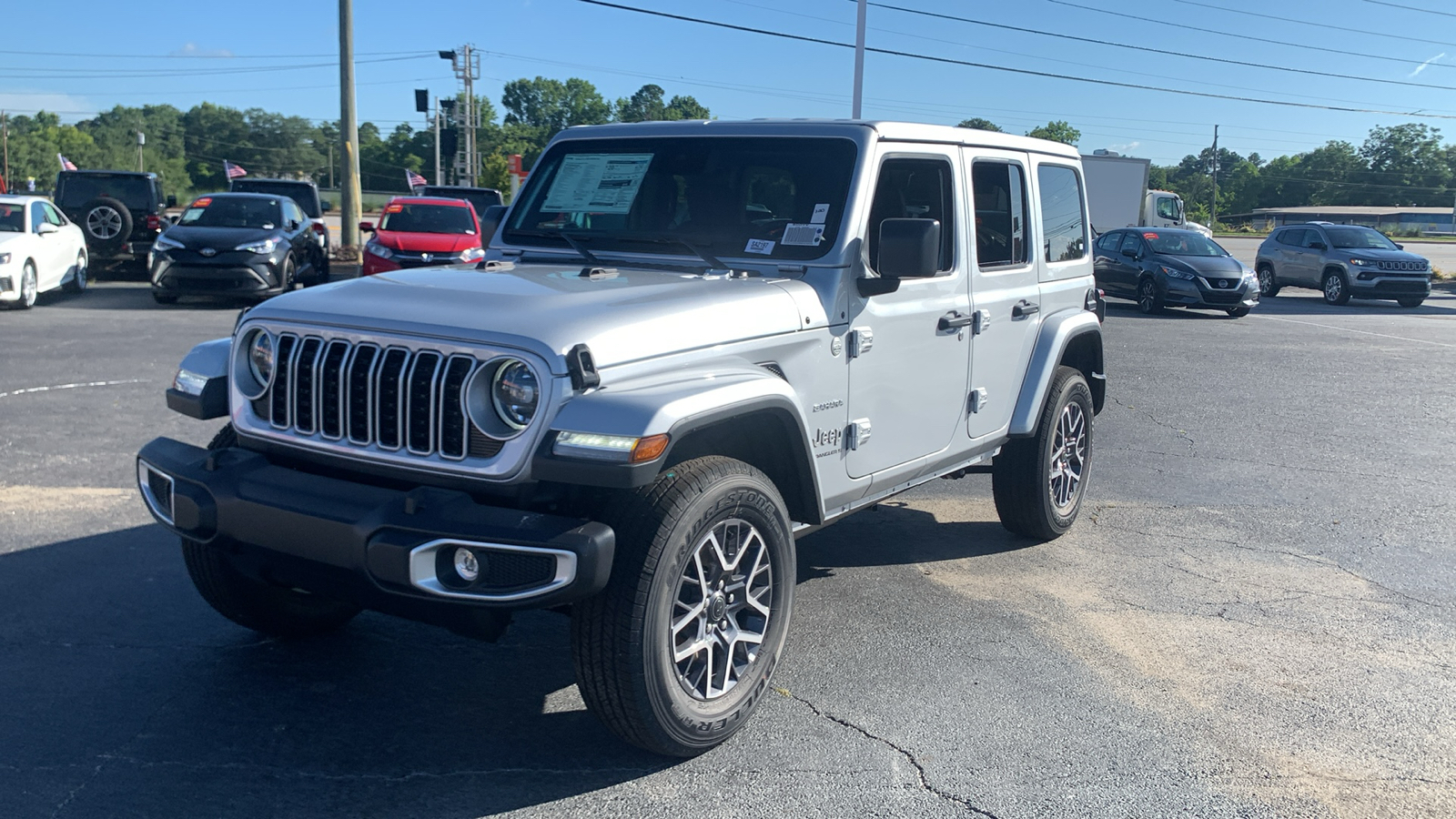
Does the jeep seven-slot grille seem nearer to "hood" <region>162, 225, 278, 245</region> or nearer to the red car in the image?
the red car

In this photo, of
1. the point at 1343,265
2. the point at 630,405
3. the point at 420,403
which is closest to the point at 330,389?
the point at 420,403

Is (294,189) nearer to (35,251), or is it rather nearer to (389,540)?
(35,251)

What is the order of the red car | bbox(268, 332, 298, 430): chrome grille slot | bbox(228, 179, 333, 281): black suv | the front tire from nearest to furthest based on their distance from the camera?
bbox(268, 332, 298, 430): chrome grille slot < the red car < bbox(228, 179, 333, 281): black suv < the front tire

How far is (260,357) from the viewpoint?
12.1 feet

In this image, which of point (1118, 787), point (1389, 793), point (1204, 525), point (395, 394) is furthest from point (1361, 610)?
point (395, 394)

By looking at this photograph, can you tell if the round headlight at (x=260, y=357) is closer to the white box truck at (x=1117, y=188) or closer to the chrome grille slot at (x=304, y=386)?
the chrome grille slot at (x=304, y=386)

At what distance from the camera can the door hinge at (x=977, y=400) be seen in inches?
199

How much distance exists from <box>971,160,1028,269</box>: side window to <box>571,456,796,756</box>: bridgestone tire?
2.08 meters

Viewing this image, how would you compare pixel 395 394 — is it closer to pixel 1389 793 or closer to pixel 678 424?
pixel 678 424

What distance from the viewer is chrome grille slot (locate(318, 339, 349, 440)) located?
134 inches

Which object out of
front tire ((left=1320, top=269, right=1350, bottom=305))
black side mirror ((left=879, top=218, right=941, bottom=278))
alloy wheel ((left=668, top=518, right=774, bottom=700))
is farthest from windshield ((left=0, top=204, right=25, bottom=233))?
front tire ((left=1320, top=269, right=1350, bottom=305))

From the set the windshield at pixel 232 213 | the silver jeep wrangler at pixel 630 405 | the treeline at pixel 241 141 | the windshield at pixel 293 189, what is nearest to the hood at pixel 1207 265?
the windshield at pixel 232 213

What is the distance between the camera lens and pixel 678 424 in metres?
3.12

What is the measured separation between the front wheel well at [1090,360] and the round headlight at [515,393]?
12.3 ft
